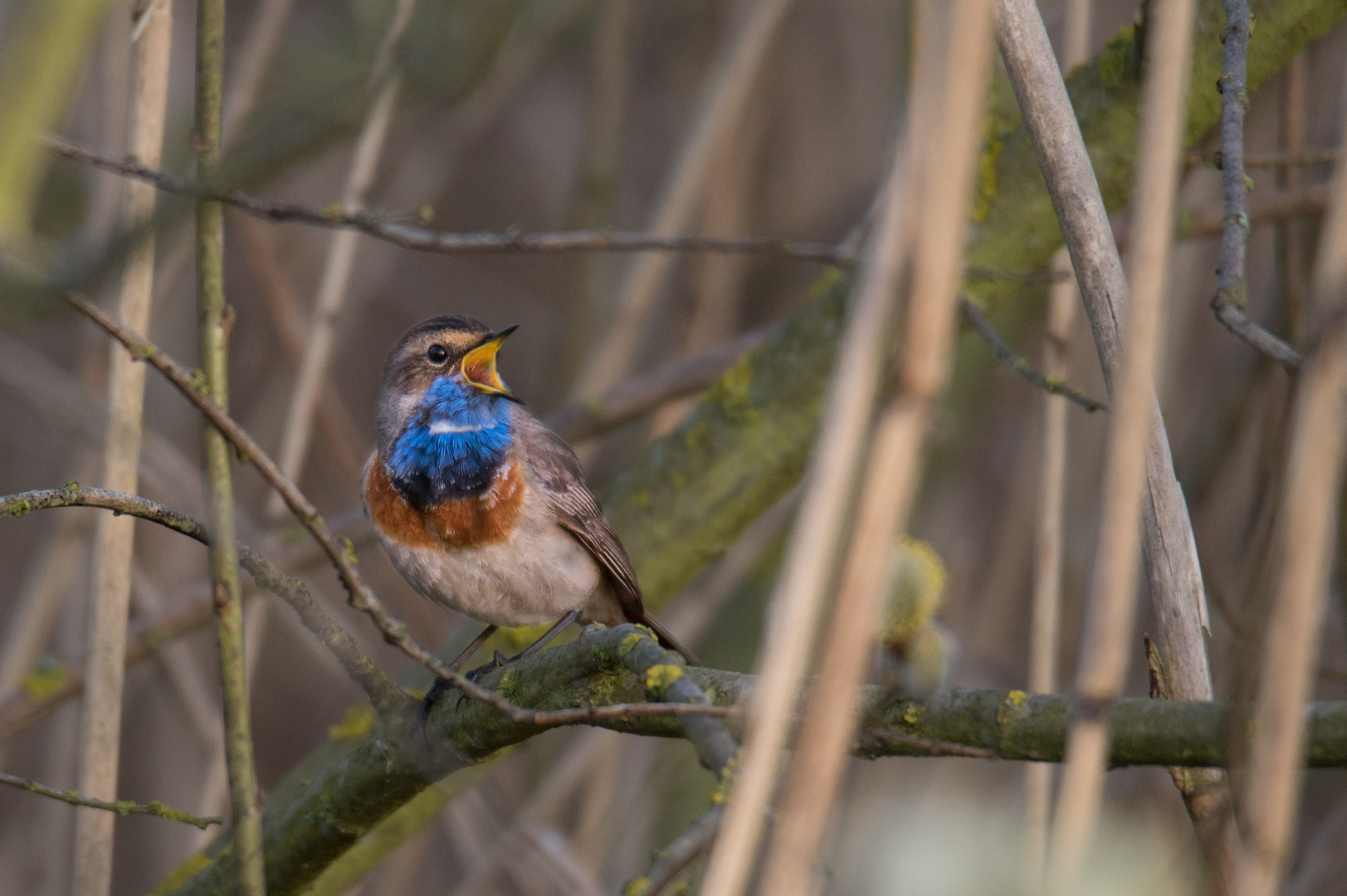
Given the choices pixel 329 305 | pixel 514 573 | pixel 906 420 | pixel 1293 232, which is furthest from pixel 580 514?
pixel 906 420

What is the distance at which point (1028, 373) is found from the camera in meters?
2.62


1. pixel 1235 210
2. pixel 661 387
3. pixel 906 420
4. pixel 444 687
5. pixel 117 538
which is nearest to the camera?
pixel 906 420

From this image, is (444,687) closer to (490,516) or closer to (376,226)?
(490,516)

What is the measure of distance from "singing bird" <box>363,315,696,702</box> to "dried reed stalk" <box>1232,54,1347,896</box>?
7.06ft

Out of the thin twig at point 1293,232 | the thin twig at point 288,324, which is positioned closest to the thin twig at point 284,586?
the thin twig at point 288,324

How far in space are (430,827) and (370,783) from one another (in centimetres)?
223

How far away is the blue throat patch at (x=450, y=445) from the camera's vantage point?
353cm

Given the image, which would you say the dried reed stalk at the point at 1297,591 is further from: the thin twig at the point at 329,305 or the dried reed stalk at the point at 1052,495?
the thin twig at the point at 329,305

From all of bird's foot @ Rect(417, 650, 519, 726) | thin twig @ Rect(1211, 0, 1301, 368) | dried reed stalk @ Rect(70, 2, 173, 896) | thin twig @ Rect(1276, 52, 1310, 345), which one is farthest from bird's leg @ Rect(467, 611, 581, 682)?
thin twig @ Rect(1276, 52, 1310, 345)

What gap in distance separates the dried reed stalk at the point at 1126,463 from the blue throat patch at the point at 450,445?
2453 millimetres

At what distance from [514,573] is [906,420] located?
247 centimetres

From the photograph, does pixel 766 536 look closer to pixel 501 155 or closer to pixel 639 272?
pixel 639 272

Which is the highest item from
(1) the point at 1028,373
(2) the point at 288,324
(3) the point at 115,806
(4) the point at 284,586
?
(2) the point at 288,324

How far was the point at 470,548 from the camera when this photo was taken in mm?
3475
